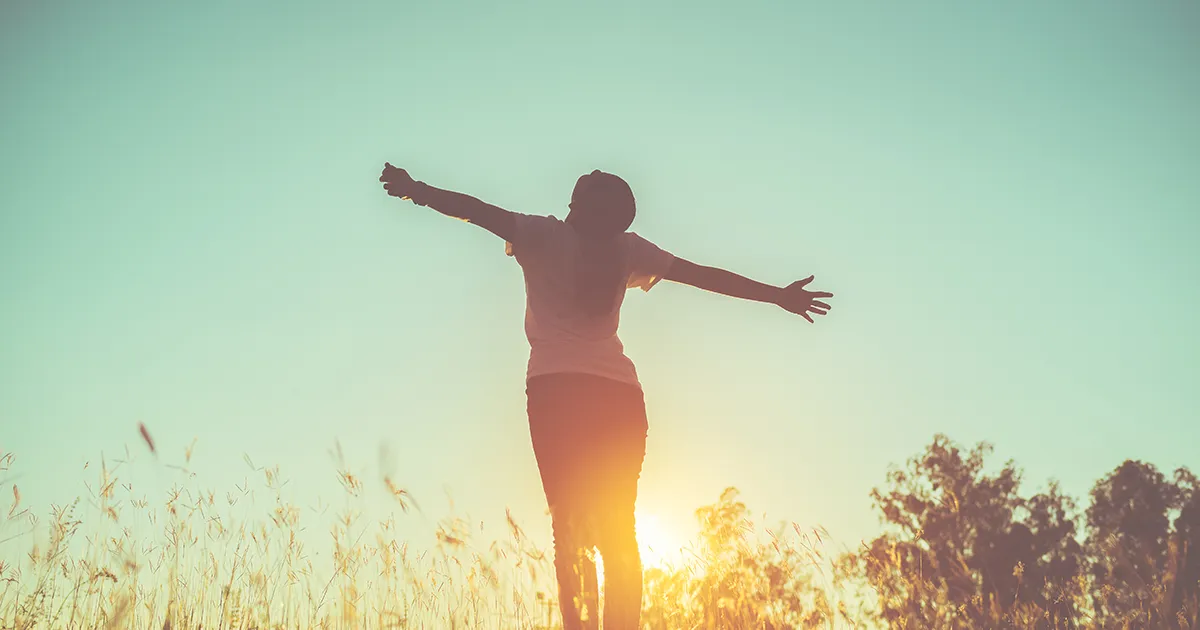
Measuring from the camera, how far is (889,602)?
3.96 m

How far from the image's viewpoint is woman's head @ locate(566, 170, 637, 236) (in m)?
3.52

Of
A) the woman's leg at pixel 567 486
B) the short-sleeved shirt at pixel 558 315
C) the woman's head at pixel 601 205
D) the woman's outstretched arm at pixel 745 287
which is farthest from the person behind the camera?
the woman's outstretched arm at pixel 745 287

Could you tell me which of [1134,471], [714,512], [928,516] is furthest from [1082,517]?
[714,512]

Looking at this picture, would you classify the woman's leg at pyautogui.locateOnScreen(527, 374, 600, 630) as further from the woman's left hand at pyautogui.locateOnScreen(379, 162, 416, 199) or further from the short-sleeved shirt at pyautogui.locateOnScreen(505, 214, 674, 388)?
the woman's left hand at pyautogui.locateOnScreen(379, 162, 416, 199)

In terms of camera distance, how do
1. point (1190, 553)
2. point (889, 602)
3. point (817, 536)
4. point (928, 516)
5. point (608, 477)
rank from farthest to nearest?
point (928, 516) < point (1190, 553) < point (817, 536) < point (889, 602) < point (608, 477)

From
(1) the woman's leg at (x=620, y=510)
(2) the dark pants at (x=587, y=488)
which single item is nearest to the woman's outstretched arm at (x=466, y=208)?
(2) the dark pants at (x=587, y=488)

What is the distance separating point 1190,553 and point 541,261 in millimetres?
32283

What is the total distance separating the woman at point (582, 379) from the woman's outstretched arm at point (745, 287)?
0.42 m

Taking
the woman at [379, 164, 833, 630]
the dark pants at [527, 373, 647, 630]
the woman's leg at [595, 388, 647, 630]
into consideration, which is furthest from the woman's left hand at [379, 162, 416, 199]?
the woman's leg at [595, 388, 647, 630]

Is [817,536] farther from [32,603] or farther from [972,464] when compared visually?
[972,464]

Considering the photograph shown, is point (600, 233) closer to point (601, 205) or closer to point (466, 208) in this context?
point (601, 205)

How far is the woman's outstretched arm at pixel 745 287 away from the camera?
13.2 ft

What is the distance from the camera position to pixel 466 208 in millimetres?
3467

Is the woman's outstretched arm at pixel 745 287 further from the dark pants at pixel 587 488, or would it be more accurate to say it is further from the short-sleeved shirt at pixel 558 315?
the dark pants at pixel 587 488
